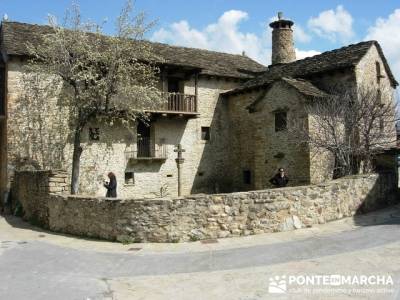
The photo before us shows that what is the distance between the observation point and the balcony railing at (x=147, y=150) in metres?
20.5

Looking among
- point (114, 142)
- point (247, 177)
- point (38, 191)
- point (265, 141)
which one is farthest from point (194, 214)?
point (247, 177)

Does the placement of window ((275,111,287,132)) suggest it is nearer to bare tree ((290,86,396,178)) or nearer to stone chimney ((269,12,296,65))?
bare tree ((290,86,396,178))

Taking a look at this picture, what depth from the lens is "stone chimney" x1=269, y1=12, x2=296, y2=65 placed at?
2630 centimetres

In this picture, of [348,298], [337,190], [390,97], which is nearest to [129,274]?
[348,298]

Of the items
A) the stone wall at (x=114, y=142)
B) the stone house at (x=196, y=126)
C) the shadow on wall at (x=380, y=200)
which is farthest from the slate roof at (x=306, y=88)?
the stone wall at (x=114, y=142)

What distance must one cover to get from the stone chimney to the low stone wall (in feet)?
51.9

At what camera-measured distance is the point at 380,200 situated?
15047mm

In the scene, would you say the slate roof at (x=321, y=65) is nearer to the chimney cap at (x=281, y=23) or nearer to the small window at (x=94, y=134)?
the chimney cap at (x=281, y=23)

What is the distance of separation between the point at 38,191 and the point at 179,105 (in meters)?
9.46

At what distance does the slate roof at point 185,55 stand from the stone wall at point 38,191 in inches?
233

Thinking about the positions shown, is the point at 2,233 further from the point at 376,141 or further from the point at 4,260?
the point at 376,141

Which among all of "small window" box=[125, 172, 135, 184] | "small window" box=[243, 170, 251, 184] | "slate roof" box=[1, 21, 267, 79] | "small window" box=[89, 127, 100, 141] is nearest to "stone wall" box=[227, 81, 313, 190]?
"small window" box=[243, 170, 251, 184]

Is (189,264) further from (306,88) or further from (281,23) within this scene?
(281,23)

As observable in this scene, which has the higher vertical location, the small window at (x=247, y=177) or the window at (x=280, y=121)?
the window at (x=280, y=121)
